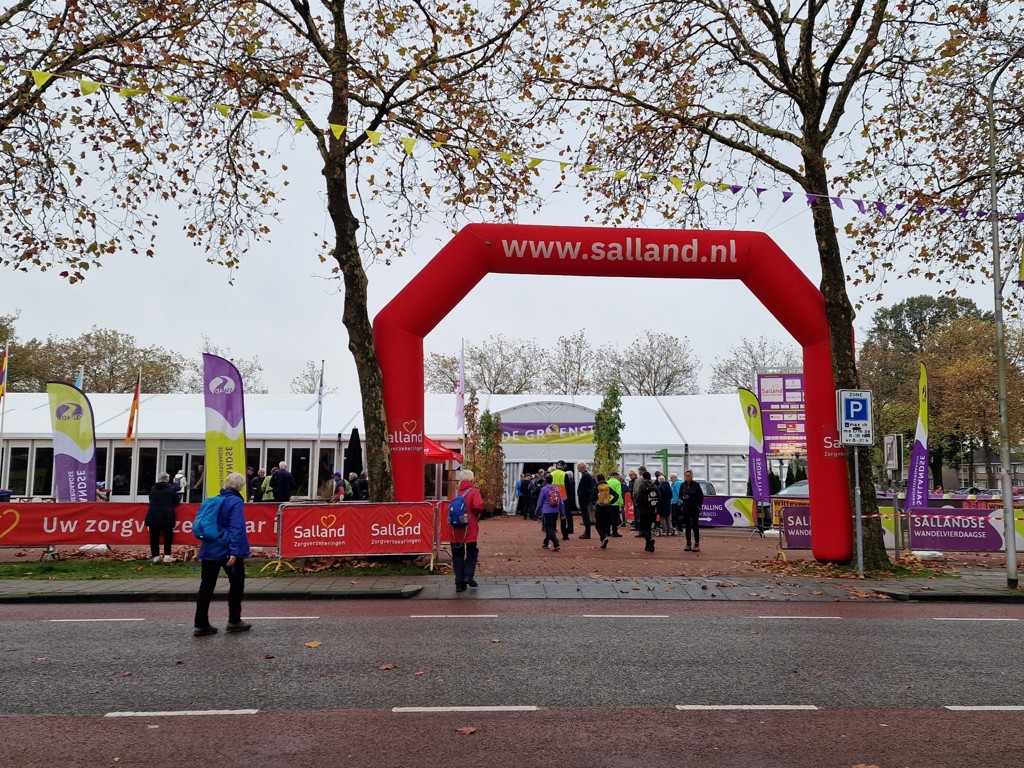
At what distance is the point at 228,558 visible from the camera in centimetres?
898

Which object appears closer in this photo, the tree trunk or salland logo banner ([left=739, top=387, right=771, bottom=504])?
the tree trunk

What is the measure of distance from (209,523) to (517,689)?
13.7 ft

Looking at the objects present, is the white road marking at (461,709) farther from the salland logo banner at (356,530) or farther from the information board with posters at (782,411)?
the information board with posters at (782,411)

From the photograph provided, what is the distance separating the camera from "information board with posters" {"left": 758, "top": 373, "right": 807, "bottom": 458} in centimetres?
2469

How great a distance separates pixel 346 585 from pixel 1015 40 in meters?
15.1

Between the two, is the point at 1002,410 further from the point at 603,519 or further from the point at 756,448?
the point at 756,448

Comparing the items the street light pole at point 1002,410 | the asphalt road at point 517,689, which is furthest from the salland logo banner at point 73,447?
the street light pole at point 1002,410

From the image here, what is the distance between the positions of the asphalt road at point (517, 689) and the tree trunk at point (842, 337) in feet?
14.3

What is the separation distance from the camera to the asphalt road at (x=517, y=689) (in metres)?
5.05

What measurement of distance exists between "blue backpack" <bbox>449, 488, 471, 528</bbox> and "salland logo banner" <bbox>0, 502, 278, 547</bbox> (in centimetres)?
498

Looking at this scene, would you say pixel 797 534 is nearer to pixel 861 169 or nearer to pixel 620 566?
pixel 620 566

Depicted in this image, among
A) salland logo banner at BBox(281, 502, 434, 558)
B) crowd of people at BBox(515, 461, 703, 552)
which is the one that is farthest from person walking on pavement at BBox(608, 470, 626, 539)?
salland logo banner at BBox(281, 502, 434, 558)

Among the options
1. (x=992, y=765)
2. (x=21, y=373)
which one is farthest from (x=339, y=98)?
(x=21, y=373)

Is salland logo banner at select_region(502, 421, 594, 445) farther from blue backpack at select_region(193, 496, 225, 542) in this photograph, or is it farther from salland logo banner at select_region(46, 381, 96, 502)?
blue backpack at select_region(193, 496, 225, 542)
